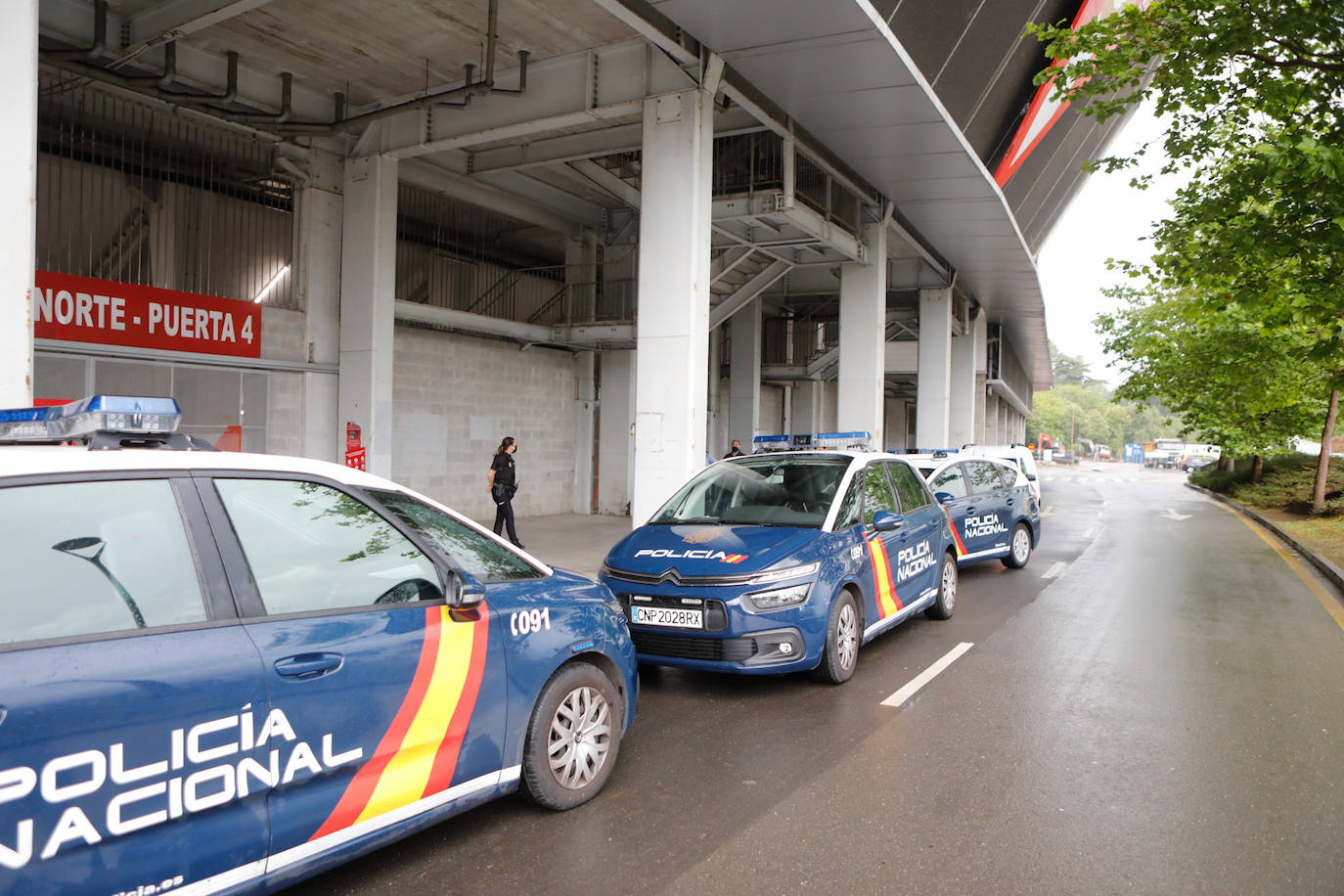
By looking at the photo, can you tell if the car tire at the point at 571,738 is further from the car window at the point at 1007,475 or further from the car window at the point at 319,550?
the car window at the point at 1007,475

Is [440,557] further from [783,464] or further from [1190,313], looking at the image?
[1190,313]

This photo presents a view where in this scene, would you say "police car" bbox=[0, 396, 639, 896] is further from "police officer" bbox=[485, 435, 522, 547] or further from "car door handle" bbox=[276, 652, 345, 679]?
"police officer" bbox=[485, 435, 522, 547]

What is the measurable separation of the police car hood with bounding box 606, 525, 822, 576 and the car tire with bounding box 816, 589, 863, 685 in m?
0.52

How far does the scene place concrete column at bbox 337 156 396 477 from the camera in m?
14.1

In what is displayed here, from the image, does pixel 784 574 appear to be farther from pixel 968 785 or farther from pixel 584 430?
pixel 584 430

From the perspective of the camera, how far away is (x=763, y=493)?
7.25 meters

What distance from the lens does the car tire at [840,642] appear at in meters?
6.15

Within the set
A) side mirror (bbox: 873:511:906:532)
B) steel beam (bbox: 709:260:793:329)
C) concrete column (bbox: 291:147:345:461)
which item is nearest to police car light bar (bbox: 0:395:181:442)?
side mirror (bbox: 873:511:906:532)

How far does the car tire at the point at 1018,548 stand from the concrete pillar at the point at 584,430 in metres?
10.2

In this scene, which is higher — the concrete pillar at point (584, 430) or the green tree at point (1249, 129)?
the green tree at point (1249, 129)

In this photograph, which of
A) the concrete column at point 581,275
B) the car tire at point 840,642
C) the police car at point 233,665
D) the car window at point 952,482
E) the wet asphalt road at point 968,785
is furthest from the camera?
the concrete column at point 581,275

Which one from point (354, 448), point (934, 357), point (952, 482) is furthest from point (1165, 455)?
point (354, 448)

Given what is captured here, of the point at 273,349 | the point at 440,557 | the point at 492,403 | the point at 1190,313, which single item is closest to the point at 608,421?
the point at 492,403

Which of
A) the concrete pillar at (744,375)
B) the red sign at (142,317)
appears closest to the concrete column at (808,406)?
the concrete pillar at (744,375)
